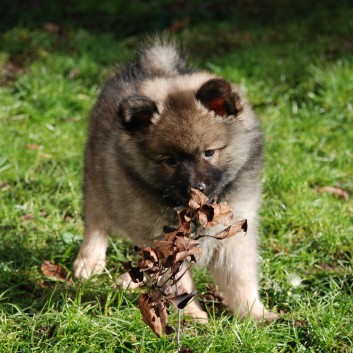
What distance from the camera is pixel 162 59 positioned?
3.87 metres

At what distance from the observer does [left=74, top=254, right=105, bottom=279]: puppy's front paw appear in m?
3.59

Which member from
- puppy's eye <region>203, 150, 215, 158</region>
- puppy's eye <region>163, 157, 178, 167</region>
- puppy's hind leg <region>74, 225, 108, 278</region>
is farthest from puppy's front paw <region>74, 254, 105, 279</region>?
puppy's eye <region>203, 150, 215, 158</region>

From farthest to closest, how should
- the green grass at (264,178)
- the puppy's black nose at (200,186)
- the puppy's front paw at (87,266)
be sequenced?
the puppy's front paw at (87,266), the green grass at (264,178), the puppy's black nose at (200,186)

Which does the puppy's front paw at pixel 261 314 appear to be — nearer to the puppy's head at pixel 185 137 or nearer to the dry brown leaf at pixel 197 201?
the puppy's head at pixel 185 137

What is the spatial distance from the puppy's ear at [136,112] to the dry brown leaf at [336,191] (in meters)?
1.74

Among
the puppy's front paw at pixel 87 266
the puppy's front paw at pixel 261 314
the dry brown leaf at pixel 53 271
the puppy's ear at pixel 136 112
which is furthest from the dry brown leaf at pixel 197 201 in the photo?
the dry brown leaf at pixel 53 271

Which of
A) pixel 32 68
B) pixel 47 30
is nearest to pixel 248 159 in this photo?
pixel 32 68

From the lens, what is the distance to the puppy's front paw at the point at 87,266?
11.8 ft

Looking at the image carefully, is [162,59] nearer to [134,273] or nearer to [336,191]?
[336,191]

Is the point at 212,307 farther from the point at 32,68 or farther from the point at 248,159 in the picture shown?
the point at 32,68

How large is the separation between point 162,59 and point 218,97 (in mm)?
888

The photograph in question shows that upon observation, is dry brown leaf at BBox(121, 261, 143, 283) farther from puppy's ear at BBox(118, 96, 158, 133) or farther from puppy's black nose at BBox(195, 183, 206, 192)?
puppy's ear at BBox(118, 96, 158, 133)

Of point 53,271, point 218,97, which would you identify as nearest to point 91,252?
point 53,271

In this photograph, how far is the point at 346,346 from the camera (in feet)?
9.74
